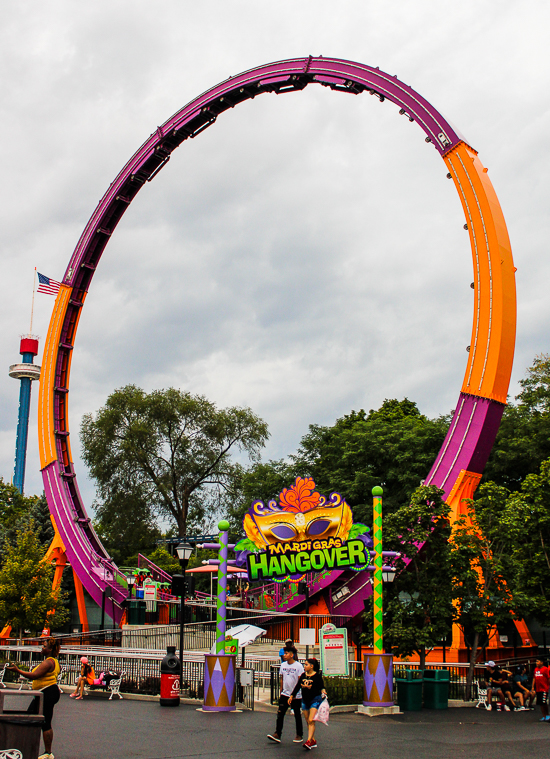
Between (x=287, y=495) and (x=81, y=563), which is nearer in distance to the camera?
(x=287, y=495)

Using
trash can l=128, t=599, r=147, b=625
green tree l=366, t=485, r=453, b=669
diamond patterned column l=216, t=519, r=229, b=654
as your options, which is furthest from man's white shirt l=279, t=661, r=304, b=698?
trash can l=128, t=599, r=147, b=625

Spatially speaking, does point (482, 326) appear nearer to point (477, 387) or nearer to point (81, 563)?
point (477, 387)

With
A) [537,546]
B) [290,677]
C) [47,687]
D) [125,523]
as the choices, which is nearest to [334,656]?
[290,677]

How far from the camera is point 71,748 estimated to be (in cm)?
1112

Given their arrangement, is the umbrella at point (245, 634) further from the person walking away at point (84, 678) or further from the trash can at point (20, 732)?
the trash can at point (20, 732)

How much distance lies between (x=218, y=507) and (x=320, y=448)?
14355mm

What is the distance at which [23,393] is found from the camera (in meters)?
89.5

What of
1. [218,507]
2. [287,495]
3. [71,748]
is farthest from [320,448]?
[71,748]

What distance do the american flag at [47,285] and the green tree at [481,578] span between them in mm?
25035

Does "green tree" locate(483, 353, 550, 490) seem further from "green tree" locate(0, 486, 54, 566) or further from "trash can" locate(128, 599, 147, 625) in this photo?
"green tree" locate(0, 486, 54, 566)

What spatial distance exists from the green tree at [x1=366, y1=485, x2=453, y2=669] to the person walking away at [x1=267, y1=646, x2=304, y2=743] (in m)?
6.80

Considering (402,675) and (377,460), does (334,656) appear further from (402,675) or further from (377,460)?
(377,460)

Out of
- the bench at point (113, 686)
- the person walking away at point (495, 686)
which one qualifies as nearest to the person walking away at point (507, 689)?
the person walking away at point (495, 686)

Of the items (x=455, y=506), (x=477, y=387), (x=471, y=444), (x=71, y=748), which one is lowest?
(x=71, y=748)
